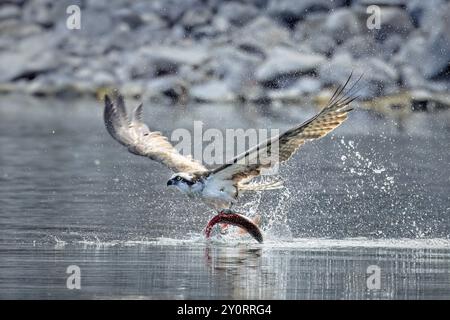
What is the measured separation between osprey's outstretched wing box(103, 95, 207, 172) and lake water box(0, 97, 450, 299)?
891 millimetres

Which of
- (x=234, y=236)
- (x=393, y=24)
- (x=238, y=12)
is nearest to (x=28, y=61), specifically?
(x=238, y=12)

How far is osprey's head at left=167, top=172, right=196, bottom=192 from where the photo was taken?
55.4 feet

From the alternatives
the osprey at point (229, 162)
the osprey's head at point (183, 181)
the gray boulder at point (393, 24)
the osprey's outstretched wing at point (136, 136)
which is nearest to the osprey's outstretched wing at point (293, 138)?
the osprey at point (229, 162)

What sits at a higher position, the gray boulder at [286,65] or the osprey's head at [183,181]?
the gray boulder at [286,65]

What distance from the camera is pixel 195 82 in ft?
131

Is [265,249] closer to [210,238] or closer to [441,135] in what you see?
[210,238]

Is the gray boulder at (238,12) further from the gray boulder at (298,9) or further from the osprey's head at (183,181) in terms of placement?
the osprey's head at (183,181)

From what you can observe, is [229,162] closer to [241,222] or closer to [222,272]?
[241,222]

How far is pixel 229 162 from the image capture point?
1606cm

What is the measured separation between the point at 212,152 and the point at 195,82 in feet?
46.5

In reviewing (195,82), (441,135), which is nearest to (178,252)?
(441,135)

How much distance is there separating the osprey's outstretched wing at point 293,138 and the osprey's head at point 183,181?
0.61 m

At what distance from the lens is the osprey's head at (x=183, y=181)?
16891 mm

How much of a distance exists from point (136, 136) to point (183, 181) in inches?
87.3
